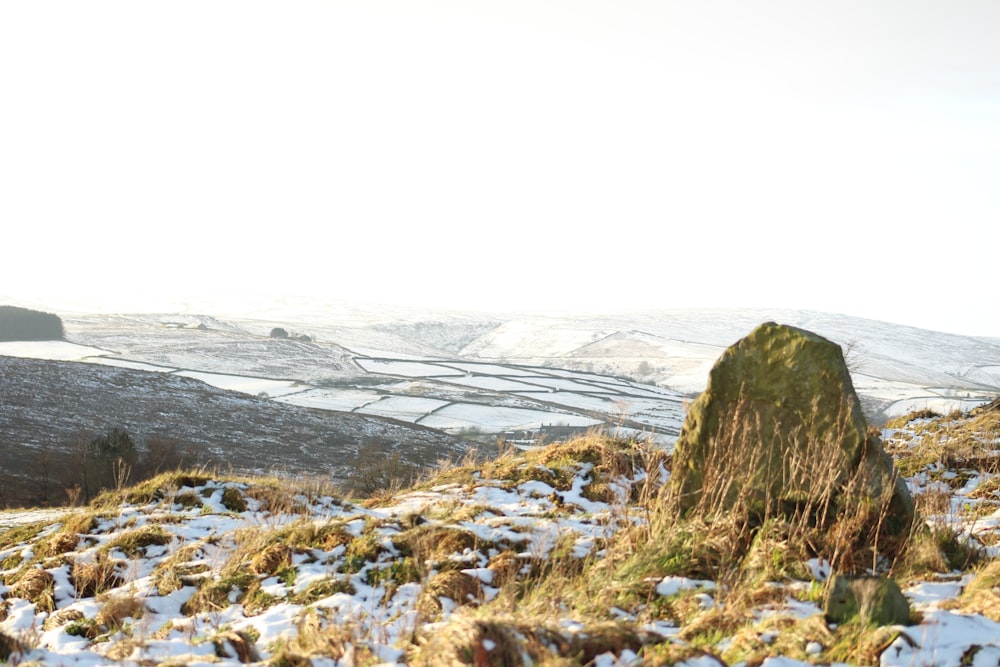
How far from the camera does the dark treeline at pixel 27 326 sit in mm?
72250

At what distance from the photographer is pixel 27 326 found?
73750 mm

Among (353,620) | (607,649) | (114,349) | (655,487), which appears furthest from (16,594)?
(114,349)

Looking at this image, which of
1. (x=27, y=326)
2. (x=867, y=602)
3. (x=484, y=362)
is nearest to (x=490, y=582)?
(x=867, y=602)

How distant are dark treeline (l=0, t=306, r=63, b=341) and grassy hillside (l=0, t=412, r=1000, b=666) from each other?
251 feet

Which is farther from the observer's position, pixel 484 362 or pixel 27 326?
pixel 484 362

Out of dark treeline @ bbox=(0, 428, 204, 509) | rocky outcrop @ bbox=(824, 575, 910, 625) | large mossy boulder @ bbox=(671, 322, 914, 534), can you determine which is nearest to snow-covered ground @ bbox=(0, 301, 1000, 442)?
large mossy boulder @ bbox=(671, 322, 914, 534)

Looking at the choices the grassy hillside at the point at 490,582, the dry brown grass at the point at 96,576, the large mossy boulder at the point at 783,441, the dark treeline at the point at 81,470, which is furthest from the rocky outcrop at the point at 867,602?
the dark treeline at the point at 81,470

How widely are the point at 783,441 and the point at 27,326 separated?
280 ft

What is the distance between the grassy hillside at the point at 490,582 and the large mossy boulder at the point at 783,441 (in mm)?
329

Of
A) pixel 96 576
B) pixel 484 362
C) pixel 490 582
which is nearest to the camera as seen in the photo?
pixel 490 582

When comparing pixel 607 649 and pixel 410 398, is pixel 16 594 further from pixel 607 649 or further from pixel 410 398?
pixel 410 398

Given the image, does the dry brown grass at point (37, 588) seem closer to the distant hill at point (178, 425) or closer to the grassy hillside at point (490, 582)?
the grassy hillside at point (490, 582)

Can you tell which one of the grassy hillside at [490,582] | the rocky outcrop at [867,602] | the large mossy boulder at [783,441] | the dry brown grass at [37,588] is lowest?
the dry brown grass at [37,588]

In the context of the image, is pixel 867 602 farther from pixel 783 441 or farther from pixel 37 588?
pixel 37 588
